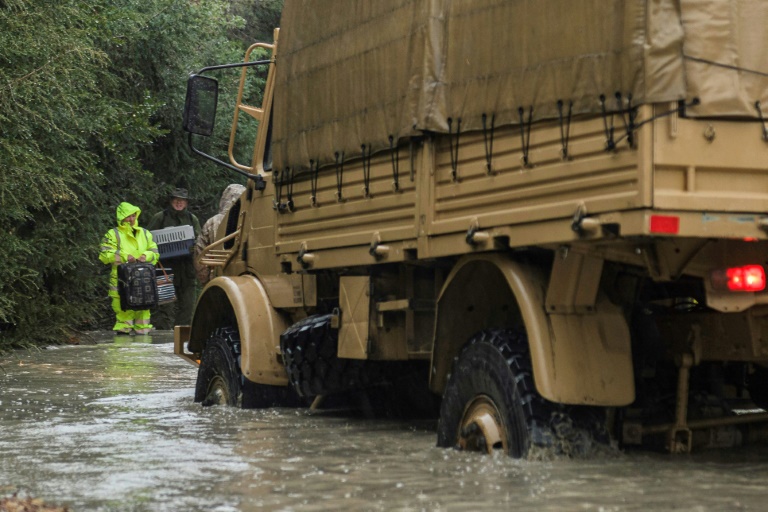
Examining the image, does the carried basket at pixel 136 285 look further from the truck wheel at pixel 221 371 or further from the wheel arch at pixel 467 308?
the wheel arch at pixel 467 308

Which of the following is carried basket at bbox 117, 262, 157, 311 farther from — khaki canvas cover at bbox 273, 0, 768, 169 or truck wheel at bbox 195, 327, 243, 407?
khaki canvas cover at bbox 273, 0, 768, 169

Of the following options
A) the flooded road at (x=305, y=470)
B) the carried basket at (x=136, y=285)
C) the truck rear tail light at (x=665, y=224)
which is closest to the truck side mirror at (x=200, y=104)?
the flooded road at (x=305, y=470)

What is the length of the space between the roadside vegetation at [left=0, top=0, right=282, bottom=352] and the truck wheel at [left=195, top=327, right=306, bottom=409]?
3405 millimetres

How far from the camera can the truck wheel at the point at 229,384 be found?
1052cm

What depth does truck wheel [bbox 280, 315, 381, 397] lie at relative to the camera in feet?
31.9

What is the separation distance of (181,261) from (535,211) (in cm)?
1690

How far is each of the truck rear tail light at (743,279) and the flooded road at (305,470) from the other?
0.86 metres

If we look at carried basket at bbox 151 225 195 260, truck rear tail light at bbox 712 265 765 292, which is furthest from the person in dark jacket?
truck rear tail light at bbox 712 265 765 292

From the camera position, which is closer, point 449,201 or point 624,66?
point 624,66

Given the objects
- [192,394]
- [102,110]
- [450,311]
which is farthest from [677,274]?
[102,110]

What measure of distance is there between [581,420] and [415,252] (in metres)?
1.58

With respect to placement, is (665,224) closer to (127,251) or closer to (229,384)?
(229,384)

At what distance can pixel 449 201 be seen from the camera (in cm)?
Answer: 781

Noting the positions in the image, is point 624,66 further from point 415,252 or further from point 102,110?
point 102,110
